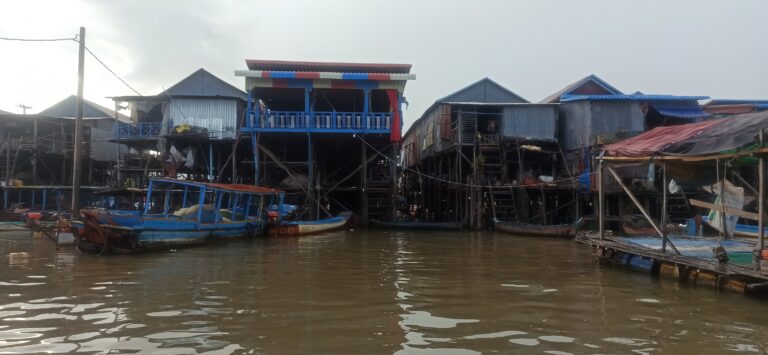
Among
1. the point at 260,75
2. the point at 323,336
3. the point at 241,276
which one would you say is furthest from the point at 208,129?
the point at 323,336

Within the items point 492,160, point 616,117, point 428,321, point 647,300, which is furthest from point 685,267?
point 492,160

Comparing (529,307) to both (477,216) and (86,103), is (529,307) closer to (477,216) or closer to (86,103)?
(477,216)

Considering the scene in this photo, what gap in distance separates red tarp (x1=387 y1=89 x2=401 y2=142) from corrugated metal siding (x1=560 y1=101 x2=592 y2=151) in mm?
8237

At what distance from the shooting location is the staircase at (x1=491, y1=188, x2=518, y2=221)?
20.6 meters

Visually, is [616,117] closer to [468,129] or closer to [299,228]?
[468,129]

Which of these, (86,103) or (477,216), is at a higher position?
(86,103)

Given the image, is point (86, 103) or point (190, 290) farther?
point (86, 103)

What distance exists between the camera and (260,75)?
62.6 feet

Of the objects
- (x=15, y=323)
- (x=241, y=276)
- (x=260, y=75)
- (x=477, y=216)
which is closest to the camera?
(x=15, y=323)

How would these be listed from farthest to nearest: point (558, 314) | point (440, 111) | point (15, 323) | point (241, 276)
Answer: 1. point (440, 111)
2. point (241, 276)
3. point (558, 314)
4. point (15, 323)

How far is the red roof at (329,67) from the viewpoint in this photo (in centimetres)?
2025

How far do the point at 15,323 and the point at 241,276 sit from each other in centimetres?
327

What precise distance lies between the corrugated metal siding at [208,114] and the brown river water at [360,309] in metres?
14.5

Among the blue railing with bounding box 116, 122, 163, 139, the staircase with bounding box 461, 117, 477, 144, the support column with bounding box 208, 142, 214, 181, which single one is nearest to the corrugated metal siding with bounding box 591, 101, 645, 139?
the staircase with bounding box 461, 117, 477, 144
